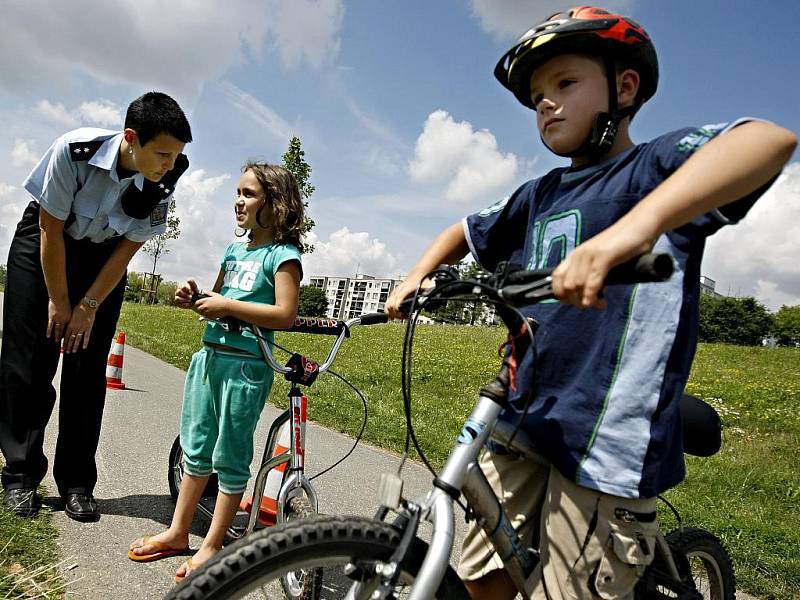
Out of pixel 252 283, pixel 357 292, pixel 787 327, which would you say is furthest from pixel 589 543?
pixel 357 292

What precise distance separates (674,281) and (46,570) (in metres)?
2.80

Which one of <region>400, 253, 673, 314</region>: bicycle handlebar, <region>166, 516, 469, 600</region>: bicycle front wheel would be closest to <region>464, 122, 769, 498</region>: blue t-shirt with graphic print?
<region>400, 253, 673, 314</region>: bicycle handlebar

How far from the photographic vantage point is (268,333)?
3.23 m

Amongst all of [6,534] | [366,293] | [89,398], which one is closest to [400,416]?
[89,398]

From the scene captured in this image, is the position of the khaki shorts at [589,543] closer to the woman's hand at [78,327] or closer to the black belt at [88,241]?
the woman's hand at [78,327]

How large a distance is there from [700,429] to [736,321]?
58.1 meters

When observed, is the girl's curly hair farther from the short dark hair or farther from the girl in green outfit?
the short dark hair

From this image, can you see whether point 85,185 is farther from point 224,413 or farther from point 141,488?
point 141,488

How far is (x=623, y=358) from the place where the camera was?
66.7 inches

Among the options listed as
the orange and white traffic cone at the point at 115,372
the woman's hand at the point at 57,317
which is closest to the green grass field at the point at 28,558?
the woman's hand at the point at 57,317

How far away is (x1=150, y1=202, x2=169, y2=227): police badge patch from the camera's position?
380 cm

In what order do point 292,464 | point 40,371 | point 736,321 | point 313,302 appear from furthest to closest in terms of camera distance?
point 313,302 → point 736,321 → point 40,371 → point 292,464

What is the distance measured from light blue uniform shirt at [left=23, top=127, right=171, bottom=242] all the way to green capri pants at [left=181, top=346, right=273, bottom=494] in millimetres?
1085

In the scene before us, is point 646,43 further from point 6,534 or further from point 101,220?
point 6,534
